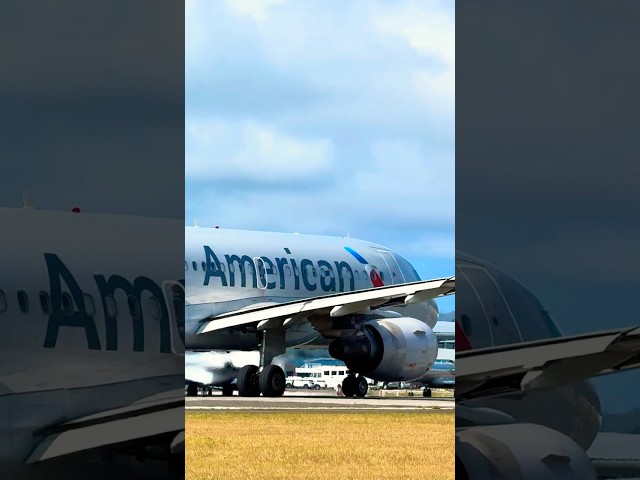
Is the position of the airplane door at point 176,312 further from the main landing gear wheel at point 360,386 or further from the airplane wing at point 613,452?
A: the main landing gear wheel at point 360,386

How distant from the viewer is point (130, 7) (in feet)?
16.4

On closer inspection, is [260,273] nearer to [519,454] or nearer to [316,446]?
[316,446]

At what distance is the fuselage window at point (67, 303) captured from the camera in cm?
488

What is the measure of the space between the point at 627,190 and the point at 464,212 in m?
0.67

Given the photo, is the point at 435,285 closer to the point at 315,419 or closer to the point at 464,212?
the point at 315,419

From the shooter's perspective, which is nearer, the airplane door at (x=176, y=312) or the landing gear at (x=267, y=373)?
the airplane door at (x=176, y=312)

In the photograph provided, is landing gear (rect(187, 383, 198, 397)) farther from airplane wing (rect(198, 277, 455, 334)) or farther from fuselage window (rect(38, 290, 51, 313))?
fuselage window (rect(38, 290, 51, 313))

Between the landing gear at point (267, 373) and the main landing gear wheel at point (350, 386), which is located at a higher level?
the landing gear at point (267, 373)

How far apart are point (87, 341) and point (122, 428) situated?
0.39 metres

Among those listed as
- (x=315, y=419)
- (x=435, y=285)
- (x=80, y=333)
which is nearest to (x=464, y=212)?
(x=80, y=333)

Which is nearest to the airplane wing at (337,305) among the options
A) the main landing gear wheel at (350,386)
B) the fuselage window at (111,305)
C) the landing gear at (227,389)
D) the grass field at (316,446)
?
the main landing gear wheel at (350,386)

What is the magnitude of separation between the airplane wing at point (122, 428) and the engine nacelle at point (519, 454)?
3.80 ft

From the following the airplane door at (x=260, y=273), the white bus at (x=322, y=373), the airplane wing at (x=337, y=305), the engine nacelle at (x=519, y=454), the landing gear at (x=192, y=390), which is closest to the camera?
the engine nacelle at (x=519, y=454)

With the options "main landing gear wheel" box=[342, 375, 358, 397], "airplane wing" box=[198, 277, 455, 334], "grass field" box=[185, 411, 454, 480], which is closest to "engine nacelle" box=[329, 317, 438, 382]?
"airplane wing" box=[198, 277, 455, 334]
